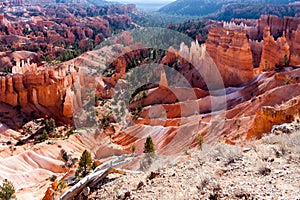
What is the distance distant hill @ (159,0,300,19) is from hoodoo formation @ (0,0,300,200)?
4328 cm

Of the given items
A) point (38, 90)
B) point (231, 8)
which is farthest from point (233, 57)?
point (231, 8)

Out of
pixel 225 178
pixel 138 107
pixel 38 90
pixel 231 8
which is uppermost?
pixel 231 8

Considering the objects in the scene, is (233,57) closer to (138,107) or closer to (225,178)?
(138,107)

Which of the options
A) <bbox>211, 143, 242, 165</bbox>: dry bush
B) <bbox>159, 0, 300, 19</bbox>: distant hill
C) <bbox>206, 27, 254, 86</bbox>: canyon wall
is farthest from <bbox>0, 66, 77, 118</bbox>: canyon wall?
<bbox>159, 0, 300, 19</bbox>: distant hill

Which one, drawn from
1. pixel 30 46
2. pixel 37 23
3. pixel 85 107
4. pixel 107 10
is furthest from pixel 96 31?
pixel 85 107

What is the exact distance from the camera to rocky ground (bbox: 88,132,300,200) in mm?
6402

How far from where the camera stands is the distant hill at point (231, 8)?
104 metres

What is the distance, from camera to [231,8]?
127500mm

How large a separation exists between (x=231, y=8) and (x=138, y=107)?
102 m

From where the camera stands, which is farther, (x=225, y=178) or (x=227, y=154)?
(x=227, y=154)

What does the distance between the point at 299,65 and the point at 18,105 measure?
113 feet

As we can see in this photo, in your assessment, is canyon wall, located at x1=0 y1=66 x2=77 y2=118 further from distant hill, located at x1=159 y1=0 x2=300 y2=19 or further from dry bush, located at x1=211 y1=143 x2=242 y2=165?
distant hill, located at x1=159 y1=0 x2=300 y2=19

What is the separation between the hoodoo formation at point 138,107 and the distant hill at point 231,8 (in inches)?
1704

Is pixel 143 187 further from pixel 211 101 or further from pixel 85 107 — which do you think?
pixel 85 107
